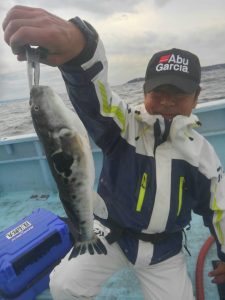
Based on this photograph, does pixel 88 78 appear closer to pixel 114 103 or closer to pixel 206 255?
pixel 114 103

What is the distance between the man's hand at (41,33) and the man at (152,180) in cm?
31

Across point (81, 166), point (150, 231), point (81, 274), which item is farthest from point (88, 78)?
point (81, 274)

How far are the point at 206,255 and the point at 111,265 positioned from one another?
1.15 m

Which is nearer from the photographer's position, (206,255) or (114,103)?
(114,103)

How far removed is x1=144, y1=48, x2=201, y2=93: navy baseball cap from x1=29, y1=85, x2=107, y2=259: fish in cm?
87

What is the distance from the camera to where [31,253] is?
2.87 meters

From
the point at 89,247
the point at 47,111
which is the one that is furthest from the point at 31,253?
the point at 47,111

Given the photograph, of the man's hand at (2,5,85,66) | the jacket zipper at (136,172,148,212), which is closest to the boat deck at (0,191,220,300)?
the jacket zipper at (136,172,148,212)

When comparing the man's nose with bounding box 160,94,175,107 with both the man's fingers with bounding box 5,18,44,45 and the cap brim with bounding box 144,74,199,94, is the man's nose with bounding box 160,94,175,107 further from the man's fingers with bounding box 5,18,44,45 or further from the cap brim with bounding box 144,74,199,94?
the man's fingers with bounding box 5,18,44,45

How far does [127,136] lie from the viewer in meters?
2.37

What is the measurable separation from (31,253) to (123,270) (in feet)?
3.15

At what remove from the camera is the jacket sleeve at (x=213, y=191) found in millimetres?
2410

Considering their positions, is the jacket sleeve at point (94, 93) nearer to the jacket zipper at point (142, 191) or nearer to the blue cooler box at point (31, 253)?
the jacket zipper at point (142, 191)

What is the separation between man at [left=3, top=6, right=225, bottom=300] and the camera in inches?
88.1
